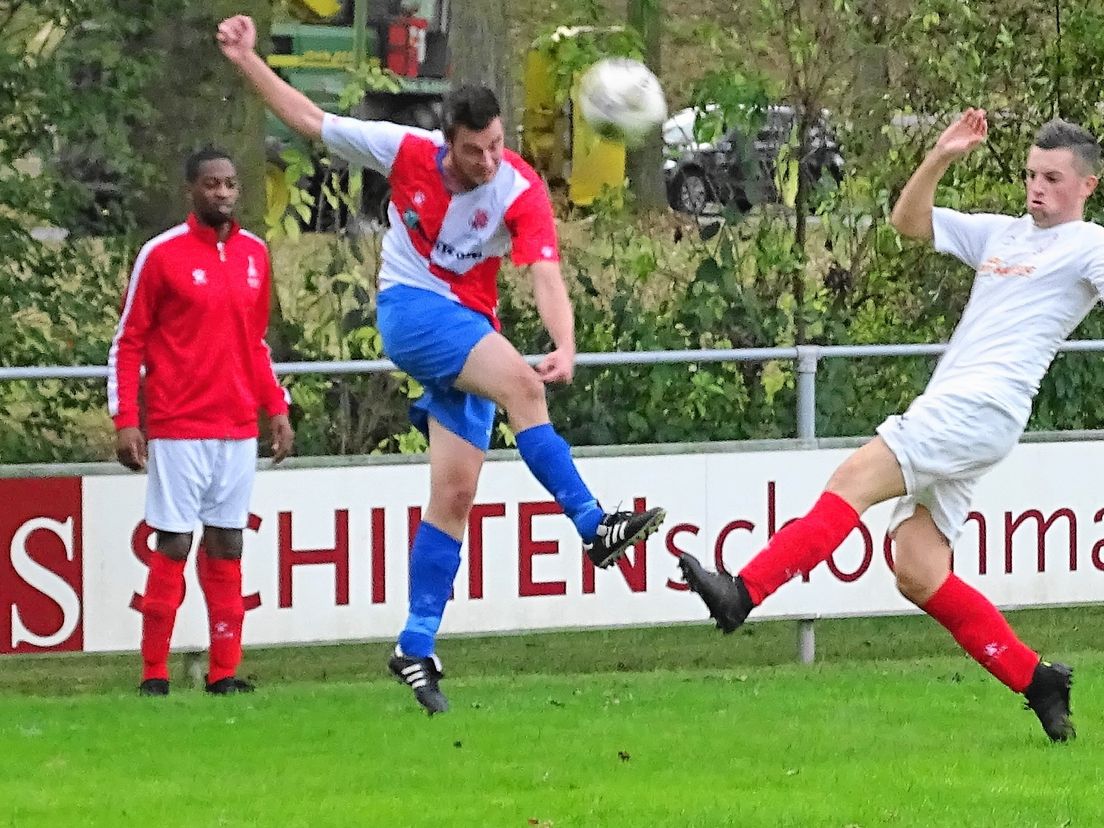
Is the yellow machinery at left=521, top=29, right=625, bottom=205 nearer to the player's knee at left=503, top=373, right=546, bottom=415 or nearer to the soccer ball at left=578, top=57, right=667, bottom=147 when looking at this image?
the soccer ball at left=578, top=57, right=667, bottom=147

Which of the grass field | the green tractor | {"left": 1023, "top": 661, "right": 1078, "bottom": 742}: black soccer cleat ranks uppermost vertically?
the green tractor

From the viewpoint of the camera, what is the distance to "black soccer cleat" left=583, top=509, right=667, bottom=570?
7066mm

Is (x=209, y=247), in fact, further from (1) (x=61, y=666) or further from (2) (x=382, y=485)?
(1) (x=61, y=666)

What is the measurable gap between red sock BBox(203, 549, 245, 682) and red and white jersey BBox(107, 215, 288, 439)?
517 millimetres

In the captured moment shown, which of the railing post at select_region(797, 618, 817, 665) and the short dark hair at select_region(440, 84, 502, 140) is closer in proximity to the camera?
the short dark hair at select_region(440, 84, 502, 140)

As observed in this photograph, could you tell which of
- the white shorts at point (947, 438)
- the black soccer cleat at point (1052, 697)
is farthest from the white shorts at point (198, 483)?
the black soccer cleat at point (1052, 697)

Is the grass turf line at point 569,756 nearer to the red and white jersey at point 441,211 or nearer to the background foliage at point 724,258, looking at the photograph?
the red and white jersey at point 441,211

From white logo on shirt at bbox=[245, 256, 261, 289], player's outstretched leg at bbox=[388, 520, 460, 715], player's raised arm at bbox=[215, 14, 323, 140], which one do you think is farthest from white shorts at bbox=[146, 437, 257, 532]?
player's raised arm at bbox=[215, 14, 323, 140]

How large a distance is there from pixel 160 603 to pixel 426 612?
136 centimetres

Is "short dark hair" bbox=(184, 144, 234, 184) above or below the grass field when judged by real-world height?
above

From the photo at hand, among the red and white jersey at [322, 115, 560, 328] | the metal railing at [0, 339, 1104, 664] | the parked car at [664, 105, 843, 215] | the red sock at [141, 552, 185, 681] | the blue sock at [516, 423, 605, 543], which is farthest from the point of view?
the parked car at [664, 105, 843, 215]

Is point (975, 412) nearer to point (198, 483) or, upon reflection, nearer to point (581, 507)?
point (581, 507)

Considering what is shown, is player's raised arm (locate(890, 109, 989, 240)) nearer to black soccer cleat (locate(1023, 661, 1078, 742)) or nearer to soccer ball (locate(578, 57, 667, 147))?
black soccer cleat (locate(1023, 661, 1078, 742))

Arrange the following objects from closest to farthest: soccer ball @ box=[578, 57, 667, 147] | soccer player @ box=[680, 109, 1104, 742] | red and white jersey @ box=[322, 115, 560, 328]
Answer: soccer player @ box=[680, 109, 1104, 742], red and white jersey @ box=[322, 115, 560, 328], soccer ball @ box=[578, 57, 667, 147]
